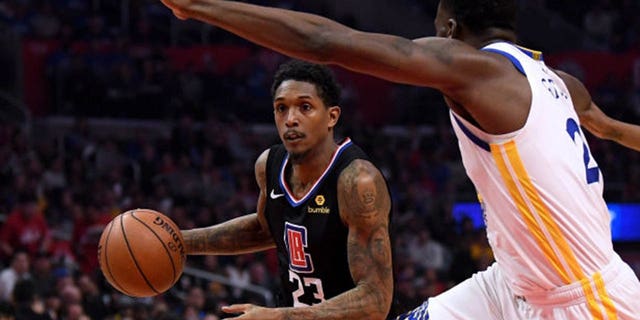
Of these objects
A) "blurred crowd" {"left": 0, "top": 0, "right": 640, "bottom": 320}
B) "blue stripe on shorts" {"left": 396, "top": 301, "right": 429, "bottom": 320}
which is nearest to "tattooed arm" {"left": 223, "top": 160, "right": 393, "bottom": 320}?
"blue stripe on shorts" {"left": 396, "top": 301, "right": 429, "bottom": 320}

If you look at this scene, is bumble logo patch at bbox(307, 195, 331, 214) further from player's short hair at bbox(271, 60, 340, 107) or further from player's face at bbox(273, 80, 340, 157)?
player's short hair at bbox(271, 60, 340, 107)

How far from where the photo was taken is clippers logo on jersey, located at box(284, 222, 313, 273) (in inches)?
191

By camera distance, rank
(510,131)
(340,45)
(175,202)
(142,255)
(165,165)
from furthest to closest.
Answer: (165,165), (175,202), (142,255), (510,131), (340,45)

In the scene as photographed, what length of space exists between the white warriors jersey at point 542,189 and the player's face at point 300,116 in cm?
120

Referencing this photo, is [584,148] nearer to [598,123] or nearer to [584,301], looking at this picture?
[584,301]

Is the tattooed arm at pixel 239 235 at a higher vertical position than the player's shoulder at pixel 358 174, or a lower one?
lower

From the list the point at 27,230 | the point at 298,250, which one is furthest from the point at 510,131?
the point at 27,230

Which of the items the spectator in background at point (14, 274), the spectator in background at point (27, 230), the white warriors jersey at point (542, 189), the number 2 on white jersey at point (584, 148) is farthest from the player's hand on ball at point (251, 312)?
the spectator in background at point (27, 230)

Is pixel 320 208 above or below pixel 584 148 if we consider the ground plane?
below

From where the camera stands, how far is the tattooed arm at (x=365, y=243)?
450cm

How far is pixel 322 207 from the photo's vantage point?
4855mm

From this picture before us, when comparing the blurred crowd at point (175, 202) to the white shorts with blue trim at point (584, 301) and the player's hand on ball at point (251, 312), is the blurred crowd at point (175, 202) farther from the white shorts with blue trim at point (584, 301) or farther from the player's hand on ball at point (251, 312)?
the white shorts with blue trim at point (584, 301)

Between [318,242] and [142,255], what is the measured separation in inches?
31.7

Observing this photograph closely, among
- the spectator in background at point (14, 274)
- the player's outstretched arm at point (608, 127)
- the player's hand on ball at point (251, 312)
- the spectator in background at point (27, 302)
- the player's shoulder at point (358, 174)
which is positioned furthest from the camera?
the spectator in background at point (14, 274)
